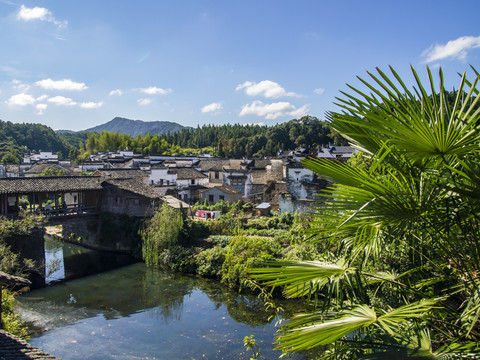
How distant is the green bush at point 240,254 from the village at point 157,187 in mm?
2868

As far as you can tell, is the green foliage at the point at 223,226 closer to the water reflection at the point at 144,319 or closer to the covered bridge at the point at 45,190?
the water reflection at the point at 144,319

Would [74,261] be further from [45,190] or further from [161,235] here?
[161,235]

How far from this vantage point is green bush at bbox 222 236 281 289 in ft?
54.6

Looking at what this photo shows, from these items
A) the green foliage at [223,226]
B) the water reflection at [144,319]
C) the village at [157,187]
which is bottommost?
the water reflection at [144,319]

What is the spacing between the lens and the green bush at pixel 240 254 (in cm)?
1664

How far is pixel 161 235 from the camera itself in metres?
20.9

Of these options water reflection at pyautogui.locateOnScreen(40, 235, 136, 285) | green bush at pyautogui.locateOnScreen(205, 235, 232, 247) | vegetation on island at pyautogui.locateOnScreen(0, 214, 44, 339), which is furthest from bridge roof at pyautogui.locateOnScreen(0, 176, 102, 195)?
green bush at pyautogui.locateOnScreen(205, 235, 232, 247)

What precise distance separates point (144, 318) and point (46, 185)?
12.0 meters

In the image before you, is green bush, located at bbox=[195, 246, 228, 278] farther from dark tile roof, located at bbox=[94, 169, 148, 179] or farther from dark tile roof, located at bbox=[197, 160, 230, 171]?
dark tile roof, located at bbox=[197, 160, 230, 171]

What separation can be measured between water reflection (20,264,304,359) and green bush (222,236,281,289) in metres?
0.72

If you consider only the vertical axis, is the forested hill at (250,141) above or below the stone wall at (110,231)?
above

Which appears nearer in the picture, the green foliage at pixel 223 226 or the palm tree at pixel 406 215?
the palm tree at pixel 406 215

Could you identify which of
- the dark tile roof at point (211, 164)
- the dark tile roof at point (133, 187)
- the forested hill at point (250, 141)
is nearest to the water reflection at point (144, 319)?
the dark tile roof at point (133, 187)

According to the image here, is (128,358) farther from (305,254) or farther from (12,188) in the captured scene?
(12,188)
